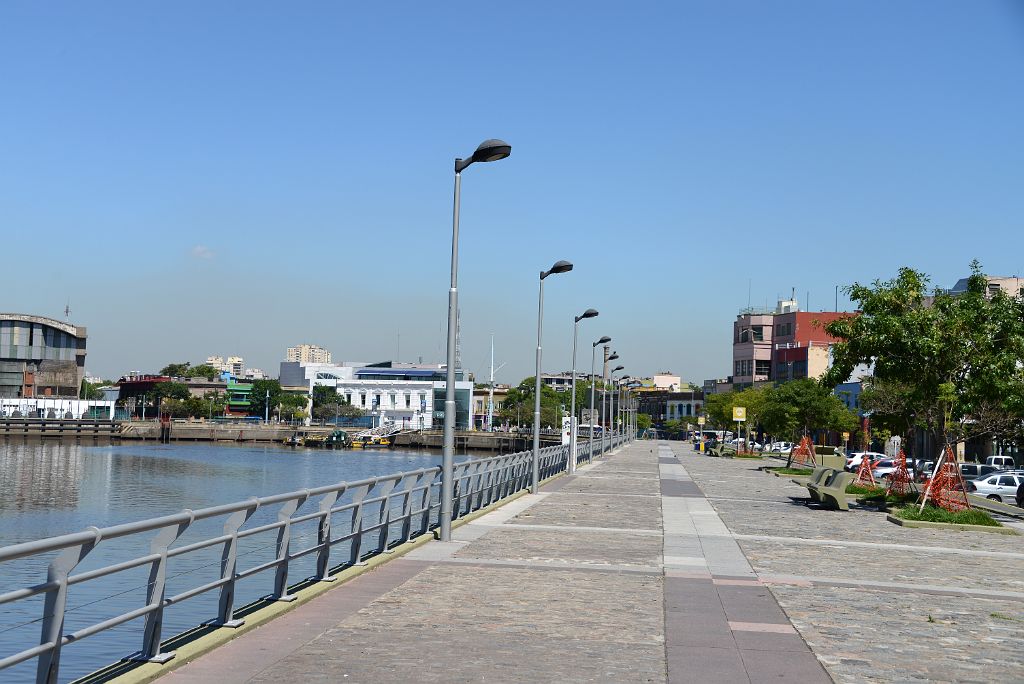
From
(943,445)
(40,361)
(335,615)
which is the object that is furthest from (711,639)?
(40,361)

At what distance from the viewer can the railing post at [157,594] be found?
350 inches

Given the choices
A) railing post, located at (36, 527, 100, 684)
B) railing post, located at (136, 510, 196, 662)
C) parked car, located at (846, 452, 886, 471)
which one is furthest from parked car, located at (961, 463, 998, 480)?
railing post, located at (36, 527, 100, 684)

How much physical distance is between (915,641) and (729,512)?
58.7 ft

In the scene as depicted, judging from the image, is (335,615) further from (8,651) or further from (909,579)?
(909,579)

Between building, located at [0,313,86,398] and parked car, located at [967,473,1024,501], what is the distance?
466 ft

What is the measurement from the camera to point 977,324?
28.8 metres

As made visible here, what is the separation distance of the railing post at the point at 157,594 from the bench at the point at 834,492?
24.9 meters

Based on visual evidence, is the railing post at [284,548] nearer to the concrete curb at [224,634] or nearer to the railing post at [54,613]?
the concrete curb at [224,634]

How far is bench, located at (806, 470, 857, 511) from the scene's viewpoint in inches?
1222

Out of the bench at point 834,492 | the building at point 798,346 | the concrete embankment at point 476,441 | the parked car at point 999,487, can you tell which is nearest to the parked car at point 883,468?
the parked car at point 999,487

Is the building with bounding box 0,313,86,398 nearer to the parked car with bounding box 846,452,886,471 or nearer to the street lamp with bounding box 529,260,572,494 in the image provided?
the parked car with bounding box 846,452,886,471

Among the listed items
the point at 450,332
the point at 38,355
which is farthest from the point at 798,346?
the point at 450,332

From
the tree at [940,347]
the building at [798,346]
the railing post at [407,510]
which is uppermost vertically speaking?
the building at [798,346]

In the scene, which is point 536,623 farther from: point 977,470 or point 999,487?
point 977,470
